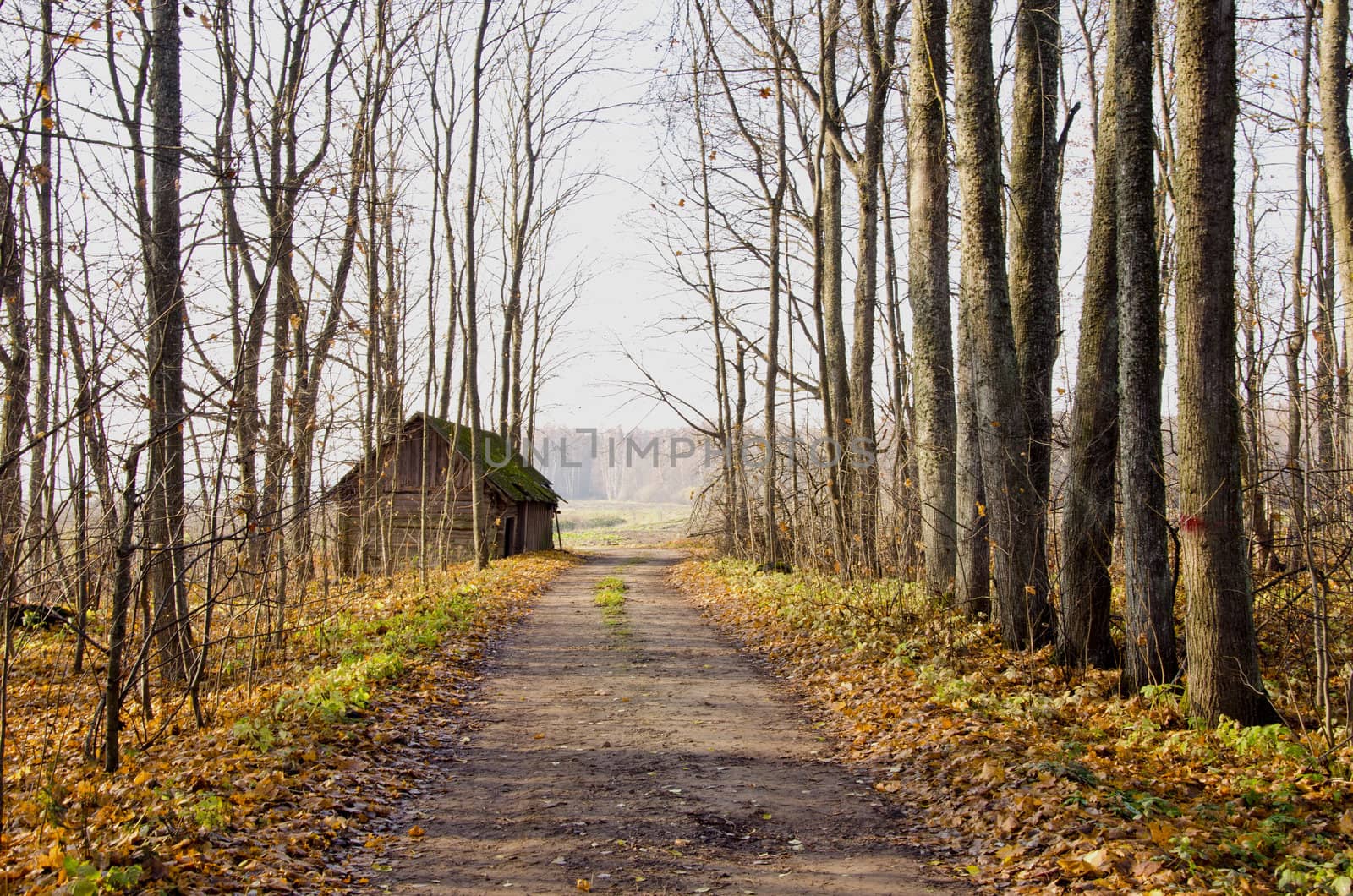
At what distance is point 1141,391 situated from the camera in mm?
7699

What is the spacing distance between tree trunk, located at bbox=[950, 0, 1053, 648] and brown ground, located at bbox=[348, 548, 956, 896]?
9.37 feet

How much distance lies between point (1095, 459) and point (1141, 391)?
122cm

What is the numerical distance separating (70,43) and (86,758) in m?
5.40

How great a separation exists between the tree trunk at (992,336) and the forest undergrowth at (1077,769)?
0.76 meters

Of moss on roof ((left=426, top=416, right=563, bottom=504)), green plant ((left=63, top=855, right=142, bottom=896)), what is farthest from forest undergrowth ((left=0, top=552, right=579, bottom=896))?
moss on roof ((left=426, top=416, right=563, bottom=504))

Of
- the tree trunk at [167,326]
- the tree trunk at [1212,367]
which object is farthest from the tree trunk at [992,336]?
the tree trunk at [167,326]

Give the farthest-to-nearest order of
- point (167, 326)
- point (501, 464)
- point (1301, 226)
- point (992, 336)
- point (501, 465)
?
point (501, 465) → point (501, 464) → point (1301, 226) → point (992, 336) → point (167, 326)

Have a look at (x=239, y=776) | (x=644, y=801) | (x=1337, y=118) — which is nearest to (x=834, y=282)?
(x=1337, y=118)

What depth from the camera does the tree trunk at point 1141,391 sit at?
25.3ft

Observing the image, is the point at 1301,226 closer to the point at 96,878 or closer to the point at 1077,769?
the point at 1077,769

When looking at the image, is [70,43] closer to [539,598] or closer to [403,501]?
[539,598]

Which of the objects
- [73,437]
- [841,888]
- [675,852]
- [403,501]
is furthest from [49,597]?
[403,501]

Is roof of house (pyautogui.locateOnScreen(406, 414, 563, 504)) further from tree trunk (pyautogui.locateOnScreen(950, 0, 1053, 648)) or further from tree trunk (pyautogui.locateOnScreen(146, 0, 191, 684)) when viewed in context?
tree trunk (pyautogui.locateOnScreen(950, 0, 1053, 648))

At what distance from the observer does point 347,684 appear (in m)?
8.36
